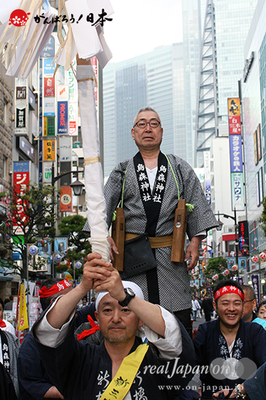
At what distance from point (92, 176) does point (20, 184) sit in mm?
18241

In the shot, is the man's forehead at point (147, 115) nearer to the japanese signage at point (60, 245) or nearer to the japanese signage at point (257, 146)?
the japanese signage at point (60, 245)

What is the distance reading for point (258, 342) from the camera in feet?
12.4

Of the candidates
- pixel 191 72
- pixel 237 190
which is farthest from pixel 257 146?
pixel 191 72

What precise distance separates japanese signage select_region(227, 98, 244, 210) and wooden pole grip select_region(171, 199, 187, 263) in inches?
1751

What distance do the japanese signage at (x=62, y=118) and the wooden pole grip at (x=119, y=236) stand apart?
26.7 metres

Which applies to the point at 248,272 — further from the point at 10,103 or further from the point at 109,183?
the point at 109,183

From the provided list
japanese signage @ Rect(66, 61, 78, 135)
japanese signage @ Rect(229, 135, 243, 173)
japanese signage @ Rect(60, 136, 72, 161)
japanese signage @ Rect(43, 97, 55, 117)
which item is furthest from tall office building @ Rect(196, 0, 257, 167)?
japanese signage @ Rect(43, 97, 55, 117)

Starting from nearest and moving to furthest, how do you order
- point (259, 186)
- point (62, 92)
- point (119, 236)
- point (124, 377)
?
point (124, 377)
point (119, 236)
point (62, 92)
point (259, 186)

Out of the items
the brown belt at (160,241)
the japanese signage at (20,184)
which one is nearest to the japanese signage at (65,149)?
the japanese signage at (20,184)

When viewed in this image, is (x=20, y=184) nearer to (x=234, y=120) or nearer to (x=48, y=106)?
(x=48, y=106)

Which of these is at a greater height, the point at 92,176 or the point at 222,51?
the point at 222,51

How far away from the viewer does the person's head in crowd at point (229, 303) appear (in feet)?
12.8

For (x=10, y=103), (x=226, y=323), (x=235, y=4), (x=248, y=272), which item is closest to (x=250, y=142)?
(x=248, y=272)

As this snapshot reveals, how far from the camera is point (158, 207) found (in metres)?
3.36
